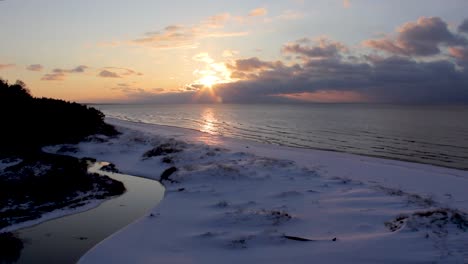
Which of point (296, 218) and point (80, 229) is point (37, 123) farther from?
point (296, 218)

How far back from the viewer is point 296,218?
15.1 meters

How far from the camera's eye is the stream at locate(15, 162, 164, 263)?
12.7 metres

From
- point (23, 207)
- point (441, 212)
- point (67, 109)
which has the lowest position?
point (23, 207)

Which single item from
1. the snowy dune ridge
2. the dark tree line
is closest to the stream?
the snowy dune ridge

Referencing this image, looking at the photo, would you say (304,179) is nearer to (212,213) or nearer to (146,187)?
(212,213)

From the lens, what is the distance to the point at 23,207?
58.6ft

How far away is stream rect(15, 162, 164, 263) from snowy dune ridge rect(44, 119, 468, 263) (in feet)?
3.05

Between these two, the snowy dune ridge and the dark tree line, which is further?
the dark tree line

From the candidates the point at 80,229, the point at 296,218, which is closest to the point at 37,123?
the point at 80,229

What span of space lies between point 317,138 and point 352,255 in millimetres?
47764

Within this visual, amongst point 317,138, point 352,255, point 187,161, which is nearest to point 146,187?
point 187,161

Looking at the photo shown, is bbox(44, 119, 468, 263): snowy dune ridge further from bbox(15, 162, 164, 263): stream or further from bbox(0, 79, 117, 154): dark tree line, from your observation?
bbox(0, 79, 117, 154): dark tree line

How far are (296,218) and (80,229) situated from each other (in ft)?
30.4

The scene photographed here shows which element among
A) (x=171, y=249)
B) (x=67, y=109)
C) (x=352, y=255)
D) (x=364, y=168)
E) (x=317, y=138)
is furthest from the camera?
(x=317, y=138)
